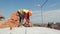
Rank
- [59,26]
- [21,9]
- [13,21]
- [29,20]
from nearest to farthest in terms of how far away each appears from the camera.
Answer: [59,26] < [21,9] < [29,20] < [13,21]

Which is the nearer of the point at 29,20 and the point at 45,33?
the point at 45,33

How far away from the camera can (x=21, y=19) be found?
34.3ft

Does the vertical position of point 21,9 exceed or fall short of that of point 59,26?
it exceeds it

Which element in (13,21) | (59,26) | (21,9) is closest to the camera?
(59,26)

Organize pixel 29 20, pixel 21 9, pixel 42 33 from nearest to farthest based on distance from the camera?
1. pixel 42 33
2. pixel 21 9
3. pixel 29 20

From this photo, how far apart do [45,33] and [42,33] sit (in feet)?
0.50

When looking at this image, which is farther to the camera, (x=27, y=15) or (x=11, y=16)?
(x=11, y=16)

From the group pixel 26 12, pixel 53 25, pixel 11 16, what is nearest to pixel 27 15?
pixel 26 12

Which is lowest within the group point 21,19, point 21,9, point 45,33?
point 45,33

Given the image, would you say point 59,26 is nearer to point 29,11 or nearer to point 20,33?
point 29,11

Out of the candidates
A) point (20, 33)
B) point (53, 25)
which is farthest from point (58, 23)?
point (20, 33)

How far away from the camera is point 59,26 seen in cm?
956

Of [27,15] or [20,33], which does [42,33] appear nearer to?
[20,33]

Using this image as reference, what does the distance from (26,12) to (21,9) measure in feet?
1.78
